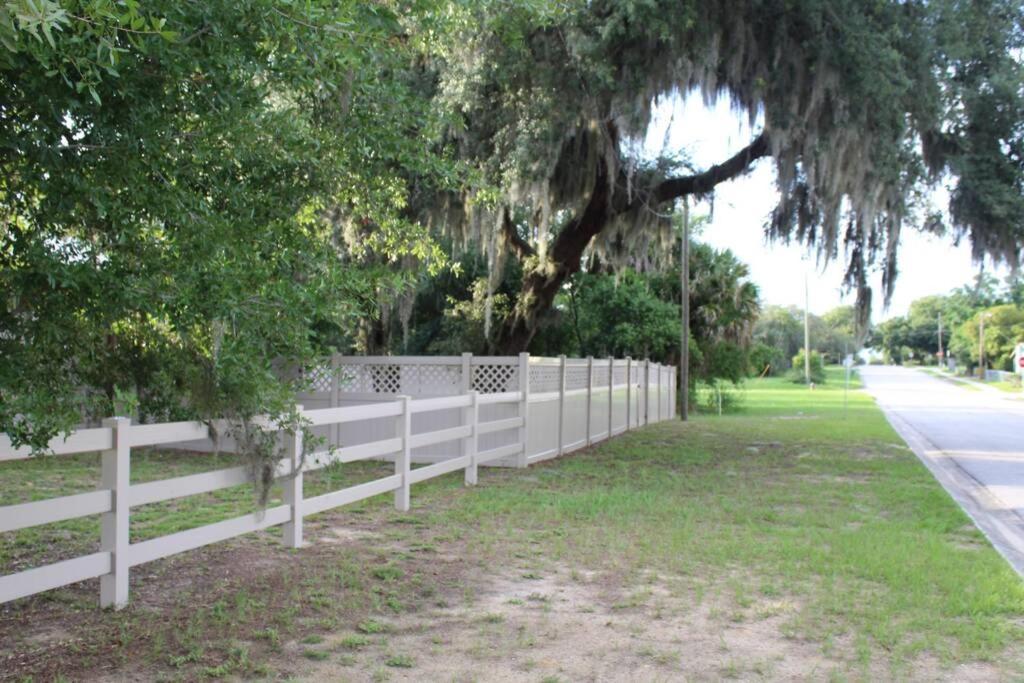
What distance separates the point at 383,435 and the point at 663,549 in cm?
714

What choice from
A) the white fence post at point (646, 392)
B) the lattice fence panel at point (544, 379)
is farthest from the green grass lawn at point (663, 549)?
the white fence post at point (646, 392)

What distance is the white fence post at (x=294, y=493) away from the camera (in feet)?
22.7

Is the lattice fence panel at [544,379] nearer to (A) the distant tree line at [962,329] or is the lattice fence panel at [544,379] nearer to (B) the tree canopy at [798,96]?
(B) the tree canopy at [798,96]

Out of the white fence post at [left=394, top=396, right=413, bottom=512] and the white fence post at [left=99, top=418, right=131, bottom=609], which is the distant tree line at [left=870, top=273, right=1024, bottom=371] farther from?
the white fence post at [left=99, top=418, right=131, bottom=609]

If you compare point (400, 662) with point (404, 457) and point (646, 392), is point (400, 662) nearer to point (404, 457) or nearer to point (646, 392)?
point (404, 457)

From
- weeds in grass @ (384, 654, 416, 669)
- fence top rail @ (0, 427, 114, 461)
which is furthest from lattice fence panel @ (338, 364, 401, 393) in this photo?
weeds in grass @ (384, 654, 416, 669)

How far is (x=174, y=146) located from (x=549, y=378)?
1004cm

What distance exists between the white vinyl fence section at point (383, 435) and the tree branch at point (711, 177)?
346cm

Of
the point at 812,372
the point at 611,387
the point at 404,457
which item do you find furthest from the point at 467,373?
the point at 812,372

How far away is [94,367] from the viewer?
5.38 meters

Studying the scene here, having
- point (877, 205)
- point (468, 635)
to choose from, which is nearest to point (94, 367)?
point (468, 635)

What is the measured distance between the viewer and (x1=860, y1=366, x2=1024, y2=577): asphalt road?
31.3 feet

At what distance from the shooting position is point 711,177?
54.2 feet

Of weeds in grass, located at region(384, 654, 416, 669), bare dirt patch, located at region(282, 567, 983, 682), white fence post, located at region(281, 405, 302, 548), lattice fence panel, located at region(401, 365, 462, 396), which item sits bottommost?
bare dirt patch, located at region(282, 567, 983, 682)
